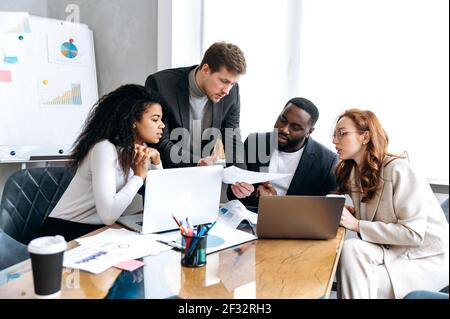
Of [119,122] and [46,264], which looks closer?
[46,264]

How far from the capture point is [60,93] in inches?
95.8

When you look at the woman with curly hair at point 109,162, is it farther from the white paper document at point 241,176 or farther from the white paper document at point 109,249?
the white paper document at point 241,176

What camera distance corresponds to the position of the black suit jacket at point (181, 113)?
1.98 metres

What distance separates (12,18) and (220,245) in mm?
1792

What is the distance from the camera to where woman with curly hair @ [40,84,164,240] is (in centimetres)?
144

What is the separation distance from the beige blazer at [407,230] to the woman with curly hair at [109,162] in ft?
2.77

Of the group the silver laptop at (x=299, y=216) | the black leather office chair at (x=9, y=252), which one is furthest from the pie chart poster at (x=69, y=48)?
the silver laptop at (x=299, y=216)

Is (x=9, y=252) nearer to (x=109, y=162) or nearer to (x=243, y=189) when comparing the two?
(x=109, y=162)

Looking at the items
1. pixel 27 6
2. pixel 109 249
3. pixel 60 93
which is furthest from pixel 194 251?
pixel 27 6

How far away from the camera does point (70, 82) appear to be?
2463 millimetres

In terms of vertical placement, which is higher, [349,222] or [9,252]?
[349,222]

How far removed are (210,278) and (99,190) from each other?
57 cm

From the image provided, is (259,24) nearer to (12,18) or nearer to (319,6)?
(319,6)
